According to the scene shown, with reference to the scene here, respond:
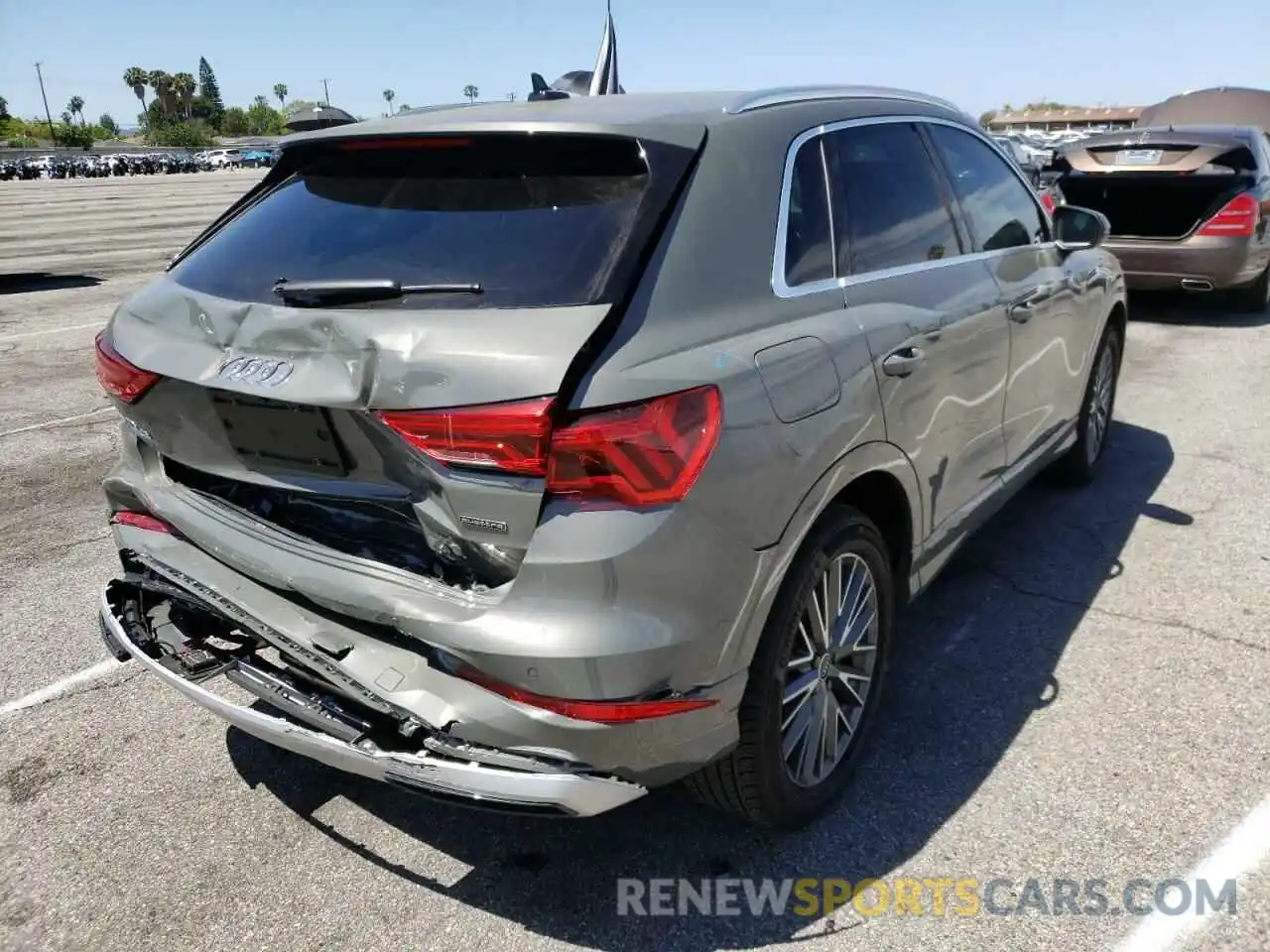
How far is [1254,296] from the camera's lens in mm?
9727

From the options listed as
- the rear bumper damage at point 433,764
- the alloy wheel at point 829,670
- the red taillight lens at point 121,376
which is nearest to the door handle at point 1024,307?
the alloy wheel at point 829,670

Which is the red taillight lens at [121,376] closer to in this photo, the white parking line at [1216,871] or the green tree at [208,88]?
the white parking line at [1216,871]

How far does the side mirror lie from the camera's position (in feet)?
14.2

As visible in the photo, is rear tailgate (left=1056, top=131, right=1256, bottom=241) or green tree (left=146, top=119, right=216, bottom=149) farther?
green tree (left=146, top=119, right=216, bottom=149)

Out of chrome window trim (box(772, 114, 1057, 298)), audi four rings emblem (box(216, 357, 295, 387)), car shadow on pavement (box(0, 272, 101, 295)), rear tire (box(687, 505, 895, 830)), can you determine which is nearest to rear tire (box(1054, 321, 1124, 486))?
chrome window trim (box(772, 114, 1057, 298))

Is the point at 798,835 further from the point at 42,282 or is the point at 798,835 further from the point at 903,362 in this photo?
the point at 42,282

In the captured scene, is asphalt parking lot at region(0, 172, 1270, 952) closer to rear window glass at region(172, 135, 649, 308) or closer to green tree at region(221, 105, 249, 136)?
rear window glass at region(172, 135, 649, 308)

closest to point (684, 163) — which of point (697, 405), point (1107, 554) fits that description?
point (697, 405)

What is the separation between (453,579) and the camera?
7.21 feet

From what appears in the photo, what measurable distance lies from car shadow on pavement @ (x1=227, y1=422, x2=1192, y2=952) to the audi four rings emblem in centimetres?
117

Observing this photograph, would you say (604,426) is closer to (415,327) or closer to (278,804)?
(415,327)

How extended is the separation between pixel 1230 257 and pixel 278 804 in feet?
28.9

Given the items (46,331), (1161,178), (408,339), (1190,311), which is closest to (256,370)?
(408,339)

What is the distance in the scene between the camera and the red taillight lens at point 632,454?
2.02 meters
